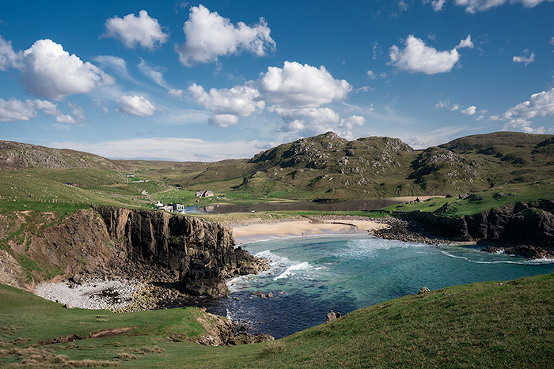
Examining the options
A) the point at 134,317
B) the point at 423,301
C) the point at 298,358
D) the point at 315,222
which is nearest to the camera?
the point at 298,358

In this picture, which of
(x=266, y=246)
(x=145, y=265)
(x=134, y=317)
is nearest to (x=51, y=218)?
(x=145, y=265)

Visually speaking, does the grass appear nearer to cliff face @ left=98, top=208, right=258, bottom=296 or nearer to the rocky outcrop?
the rocky outcrop

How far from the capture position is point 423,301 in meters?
24.8

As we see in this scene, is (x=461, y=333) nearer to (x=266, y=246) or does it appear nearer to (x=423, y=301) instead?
(x=423, y=301)

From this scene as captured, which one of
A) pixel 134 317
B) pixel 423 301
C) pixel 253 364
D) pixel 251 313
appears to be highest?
pixel 423 301

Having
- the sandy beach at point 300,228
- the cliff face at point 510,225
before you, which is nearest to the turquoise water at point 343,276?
the cliff face at point 510,225

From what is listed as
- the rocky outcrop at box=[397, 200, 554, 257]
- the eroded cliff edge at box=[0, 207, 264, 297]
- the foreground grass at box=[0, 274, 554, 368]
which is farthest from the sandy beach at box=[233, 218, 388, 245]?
the foreground grass at box=[0, 274, 554, 368]

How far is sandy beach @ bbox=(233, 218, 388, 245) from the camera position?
347ft

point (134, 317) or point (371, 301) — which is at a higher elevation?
point (134, 317)

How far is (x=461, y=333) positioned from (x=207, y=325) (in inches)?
1118

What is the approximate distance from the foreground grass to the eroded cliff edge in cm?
1674

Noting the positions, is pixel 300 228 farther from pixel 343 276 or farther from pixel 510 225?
pixel 510 225

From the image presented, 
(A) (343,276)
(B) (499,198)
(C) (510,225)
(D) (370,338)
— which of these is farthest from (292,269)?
(B) (499,198)

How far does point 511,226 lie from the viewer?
272ft
